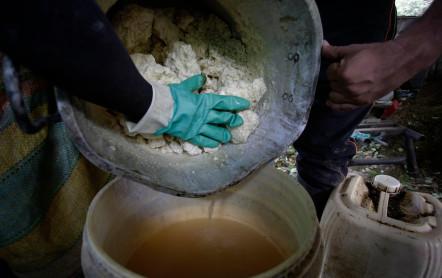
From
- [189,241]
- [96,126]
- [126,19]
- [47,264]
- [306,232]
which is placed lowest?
[47,264]

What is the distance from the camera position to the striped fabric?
1.94 ft

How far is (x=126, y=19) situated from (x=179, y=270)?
0.41 metres

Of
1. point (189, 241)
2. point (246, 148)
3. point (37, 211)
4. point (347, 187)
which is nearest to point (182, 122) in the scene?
point (246, 148)

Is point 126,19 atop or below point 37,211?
atop

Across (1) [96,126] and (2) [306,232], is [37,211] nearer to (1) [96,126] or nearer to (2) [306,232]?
(1) [96,126]

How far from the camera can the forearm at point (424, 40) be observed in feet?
1.83

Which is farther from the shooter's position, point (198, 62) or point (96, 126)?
point (198, 62)

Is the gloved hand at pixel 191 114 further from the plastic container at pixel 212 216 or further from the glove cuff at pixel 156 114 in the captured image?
the plastic container at pixel 212 216

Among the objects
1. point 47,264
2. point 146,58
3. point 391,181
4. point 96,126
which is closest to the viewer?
point 96,126

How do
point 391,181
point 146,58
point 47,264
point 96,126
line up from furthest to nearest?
point 391,181, point 47,264, point 146,58, point 96,126

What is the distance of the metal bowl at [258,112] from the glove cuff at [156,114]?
0.04 meters

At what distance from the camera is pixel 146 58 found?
0.57 m

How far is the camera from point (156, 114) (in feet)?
1.61

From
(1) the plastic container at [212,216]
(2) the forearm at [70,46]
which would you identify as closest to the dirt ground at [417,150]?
(1) the plastic container at [212,216]
